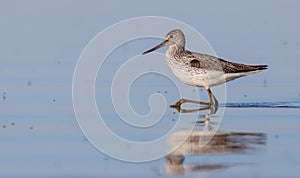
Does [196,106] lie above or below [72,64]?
below

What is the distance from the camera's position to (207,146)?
10703 millimetres

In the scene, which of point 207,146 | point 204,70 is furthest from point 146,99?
point 207,146

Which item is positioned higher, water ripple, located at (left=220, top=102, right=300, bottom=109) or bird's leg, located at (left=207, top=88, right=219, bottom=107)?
bird's leg, located at (left=207, top=88, right=219, bottom=107)

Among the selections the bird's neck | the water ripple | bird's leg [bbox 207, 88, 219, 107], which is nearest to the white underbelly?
bird's leg [bbox 207, 88, 219, 107]

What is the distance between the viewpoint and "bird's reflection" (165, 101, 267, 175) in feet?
31.3

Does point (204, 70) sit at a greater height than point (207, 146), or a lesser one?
greater

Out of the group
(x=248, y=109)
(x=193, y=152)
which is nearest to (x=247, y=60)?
(x=248, y=109)

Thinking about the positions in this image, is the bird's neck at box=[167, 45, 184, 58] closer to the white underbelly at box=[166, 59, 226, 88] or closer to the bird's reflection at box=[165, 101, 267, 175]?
the white underbelly at box=[166, 59, 226, 88]

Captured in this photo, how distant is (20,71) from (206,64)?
3.54 metres

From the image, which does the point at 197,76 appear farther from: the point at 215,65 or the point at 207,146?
the point at 207,146

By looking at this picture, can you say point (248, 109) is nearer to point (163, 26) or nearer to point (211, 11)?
point (163, 26)

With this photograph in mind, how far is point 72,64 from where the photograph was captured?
55.8 ft

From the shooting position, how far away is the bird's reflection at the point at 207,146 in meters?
9.55

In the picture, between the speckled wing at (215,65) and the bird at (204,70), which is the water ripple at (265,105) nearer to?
the bird at (204,70)
